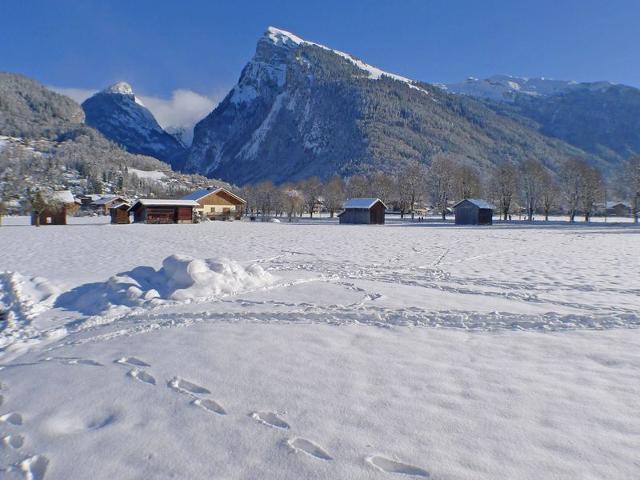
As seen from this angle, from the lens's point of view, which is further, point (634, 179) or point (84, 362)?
point (634, 179)

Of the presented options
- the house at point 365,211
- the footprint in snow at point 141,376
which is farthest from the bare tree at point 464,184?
the footprint in snow at point 141,376

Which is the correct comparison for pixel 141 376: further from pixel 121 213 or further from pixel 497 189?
pixel 497 189

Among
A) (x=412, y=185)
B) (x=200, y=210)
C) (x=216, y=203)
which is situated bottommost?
(x=200, y=210)

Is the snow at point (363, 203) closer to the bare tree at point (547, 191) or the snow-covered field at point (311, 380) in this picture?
the bare tree at point (547, 191)

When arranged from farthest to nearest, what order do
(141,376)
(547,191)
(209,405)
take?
(547,191) → (141,376) → (209,405)

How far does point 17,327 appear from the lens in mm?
7449

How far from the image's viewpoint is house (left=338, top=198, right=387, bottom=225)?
57812 millimetres

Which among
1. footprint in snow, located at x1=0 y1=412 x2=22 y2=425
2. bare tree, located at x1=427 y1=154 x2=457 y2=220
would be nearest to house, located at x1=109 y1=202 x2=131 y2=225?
bare tree, located at x1=427 y1=154 x2=457 y2=220

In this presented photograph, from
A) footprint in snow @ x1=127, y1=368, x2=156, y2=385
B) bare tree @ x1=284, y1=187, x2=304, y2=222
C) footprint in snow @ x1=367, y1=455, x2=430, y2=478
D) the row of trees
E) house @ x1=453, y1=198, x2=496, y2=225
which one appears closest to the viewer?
footprint in snow @ x1=367, y1=455, x2=430, y2=478

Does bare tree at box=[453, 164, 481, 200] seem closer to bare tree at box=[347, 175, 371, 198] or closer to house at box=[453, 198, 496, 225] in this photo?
house at box=[453, 198, 496, 225]

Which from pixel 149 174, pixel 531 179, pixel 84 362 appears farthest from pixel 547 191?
pixel 149 174

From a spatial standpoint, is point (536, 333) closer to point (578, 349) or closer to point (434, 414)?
point (578, 349)

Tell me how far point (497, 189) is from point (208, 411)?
248 ft

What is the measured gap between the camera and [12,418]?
4043mm
